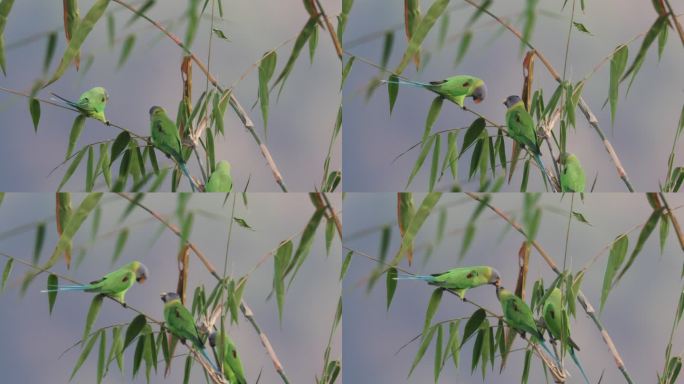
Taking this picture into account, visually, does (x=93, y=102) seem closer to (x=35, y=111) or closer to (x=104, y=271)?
(x=35, y=111)

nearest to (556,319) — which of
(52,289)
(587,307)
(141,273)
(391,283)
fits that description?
(587,307)

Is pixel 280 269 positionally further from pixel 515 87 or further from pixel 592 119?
pixel 592 119

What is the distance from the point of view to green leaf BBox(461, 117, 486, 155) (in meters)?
2.53

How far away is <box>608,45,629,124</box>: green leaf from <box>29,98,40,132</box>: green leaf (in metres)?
1.45

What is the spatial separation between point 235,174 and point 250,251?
201 millimetres

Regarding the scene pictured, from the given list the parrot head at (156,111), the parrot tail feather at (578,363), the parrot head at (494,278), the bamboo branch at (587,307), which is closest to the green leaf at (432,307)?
the parrot head at (494,278)

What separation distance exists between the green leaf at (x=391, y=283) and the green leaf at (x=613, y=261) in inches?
20.9

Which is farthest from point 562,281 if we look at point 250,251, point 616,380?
point 250,251

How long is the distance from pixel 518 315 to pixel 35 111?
4.36ft

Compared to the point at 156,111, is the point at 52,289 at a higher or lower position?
lower

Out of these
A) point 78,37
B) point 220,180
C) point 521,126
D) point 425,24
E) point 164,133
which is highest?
point 425,24

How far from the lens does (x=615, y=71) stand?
8.27ft

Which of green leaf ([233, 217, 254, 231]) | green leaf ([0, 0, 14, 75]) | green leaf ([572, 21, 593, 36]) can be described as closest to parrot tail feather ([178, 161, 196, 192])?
green leaf ([233, 217, 254, 231])

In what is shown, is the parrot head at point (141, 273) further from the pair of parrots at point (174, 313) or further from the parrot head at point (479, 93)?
the parrot head at point (479, 93)
